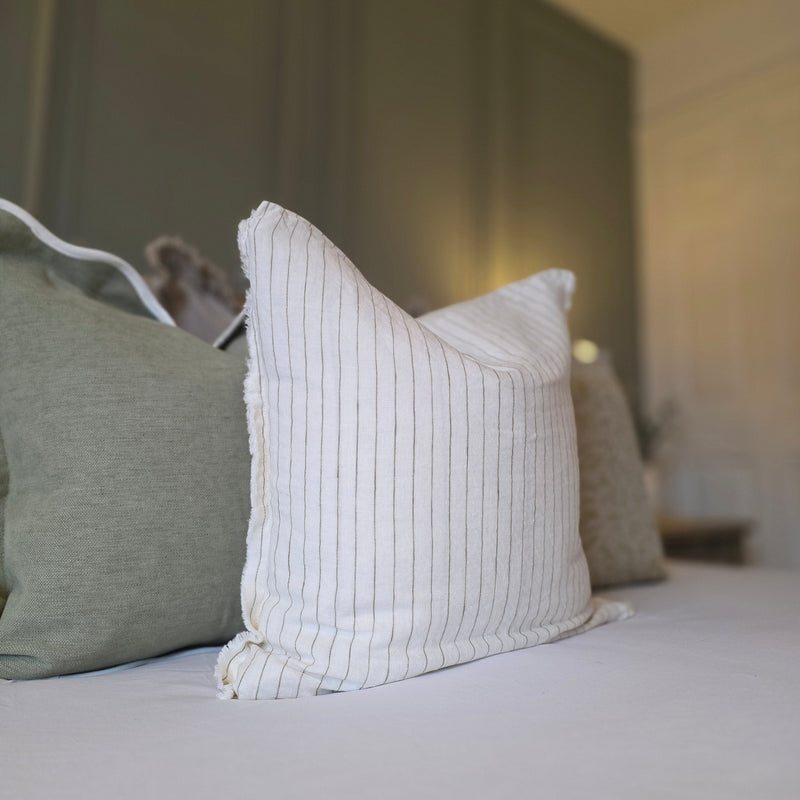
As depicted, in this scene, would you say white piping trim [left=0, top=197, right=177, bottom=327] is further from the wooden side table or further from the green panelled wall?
the wooden side table

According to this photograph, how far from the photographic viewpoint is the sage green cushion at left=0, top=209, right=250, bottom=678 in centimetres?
65

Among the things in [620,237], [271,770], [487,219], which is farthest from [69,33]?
[620,237]

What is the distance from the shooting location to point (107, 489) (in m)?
0.67

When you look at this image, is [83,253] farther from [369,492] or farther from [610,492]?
[610,492]

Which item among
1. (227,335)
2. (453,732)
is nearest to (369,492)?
(453,732)

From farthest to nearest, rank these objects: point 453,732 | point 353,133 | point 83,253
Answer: point 353,133 < point 83,253 < point 453,732

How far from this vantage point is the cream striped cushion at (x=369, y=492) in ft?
1.98

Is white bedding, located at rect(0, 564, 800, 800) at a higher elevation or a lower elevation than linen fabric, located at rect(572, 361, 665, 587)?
lower

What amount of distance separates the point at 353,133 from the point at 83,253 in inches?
58.2

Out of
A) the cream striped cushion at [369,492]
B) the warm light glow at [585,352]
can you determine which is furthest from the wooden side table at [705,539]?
the cream striped cushion at [369,492]

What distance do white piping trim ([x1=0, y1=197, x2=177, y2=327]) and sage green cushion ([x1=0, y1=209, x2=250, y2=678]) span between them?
0.08 meters

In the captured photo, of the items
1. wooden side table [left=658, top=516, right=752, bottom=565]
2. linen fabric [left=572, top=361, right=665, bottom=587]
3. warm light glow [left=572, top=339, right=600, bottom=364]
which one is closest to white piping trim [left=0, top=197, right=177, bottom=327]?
linen fabric [left=572, top=361, right=665, bottom=587]

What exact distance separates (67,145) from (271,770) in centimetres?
160

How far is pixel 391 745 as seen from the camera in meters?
0.49
